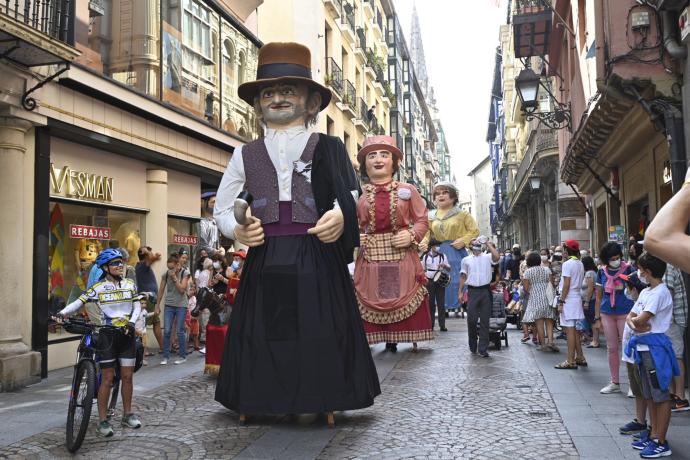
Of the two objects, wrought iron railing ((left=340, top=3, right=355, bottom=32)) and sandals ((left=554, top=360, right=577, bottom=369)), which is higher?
wrought iron railing ((left=340, top=3, right=355, bottom=32))

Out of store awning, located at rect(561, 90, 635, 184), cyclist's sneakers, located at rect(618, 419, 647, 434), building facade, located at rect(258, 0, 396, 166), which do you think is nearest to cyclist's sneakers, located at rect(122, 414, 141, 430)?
cyclist's sneakers, located at rect(618, 419, 647, 434)

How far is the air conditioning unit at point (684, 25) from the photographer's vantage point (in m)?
7.28

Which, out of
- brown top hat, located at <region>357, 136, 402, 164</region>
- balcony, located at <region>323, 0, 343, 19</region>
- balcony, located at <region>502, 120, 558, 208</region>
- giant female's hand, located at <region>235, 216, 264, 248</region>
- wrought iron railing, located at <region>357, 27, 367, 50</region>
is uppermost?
wrought iron railing, located at <region>357, 27, 367, 50</region>

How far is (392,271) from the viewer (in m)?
8.70

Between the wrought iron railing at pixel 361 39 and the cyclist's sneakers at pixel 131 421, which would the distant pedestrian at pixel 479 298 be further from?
the wrought iron railing at pixel 361 39

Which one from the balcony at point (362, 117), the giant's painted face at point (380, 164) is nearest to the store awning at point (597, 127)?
the giant's painted face at point (380, 164)

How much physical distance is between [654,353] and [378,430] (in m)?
1.88

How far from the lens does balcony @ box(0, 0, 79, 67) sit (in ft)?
23.7

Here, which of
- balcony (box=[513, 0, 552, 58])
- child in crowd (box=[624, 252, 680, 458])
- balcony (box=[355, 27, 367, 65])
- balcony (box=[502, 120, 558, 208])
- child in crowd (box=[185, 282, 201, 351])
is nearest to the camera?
child in crowd (box=[624, 252, 680, 458])

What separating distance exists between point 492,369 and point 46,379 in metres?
5.11

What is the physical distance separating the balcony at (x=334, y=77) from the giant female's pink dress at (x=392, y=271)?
A: 55.3 ft

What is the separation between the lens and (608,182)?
15414 millimetres

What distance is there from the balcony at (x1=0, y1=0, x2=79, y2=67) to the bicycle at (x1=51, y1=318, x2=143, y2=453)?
3456 mm

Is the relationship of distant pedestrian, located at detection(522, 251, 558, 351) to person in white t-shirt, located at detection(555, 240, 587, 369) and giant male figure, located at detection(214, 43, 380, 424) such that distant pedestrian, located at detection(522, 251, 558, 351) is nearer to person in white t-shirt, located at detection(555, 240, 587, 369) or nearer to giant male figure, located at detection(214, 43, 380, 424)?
person in white t-shirt, located at detection(555, 240, 587, 369)
